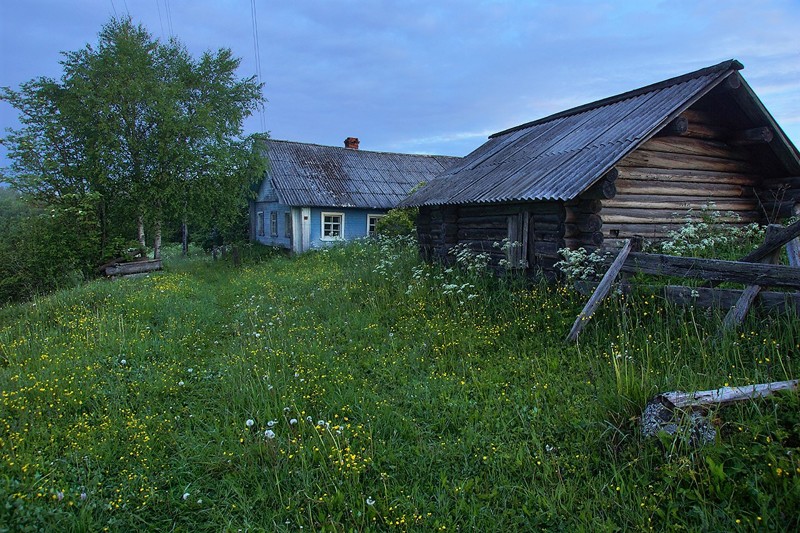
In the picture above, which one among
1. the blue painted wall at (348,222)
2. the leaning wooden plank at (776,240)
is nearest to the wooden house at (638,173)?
the leaning wooden plank at (776,240)

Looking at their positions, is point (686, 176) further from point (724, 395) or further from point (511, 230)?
point (724, 395)

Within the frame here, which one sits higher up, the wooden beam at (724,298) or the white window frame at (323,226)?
the white window frame at (323,226)

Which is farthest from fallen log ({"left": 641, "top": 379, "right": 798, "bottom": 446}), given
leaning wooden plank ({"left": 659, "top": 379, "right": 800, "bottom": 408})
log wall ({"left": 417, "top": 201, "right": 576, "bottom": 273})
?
log wall ({"left": 417, "top": 201, "right": 576, "bottom": 273})

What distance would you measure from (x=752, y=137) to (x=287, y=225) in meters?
17.0

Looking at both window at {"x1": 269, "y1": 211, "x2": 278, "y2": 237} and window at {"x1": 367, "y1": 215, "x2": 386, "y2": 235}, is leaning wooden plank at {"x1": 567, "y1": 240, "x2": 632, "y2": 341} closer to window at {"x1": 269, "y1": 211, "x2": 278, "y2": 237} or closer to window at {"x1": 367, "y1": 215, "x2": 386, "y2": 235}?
window at {"x1": 367, "y1": 215, "x2": 386, "y2": 235}

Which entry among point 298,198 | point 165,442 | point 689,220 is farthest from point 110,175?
point 689,220

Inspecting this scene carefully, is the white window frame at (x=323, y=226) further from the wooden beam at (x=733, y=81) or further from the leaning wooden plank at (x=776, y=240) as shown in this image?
the leaning wooden plank at (x=776, y=240)

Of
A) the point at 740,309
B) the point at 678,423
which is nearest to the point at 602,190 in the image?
the point at 740,309

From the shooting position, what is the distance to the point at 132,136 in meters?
15.5

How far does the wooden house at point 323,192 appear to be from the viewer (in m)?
19.6

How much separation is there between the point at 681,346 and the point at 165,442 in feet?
17.1

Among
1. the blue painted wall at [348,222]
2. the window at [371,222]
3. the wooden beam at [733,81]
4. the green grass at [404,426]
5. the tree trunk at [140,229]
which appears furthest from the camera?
the window at [371,222]

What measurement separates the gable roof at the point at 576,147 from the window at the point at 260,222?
1353 cm

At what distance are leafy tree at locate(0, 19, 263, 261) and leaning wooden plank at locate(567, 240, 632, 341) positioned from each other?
1490 cm
